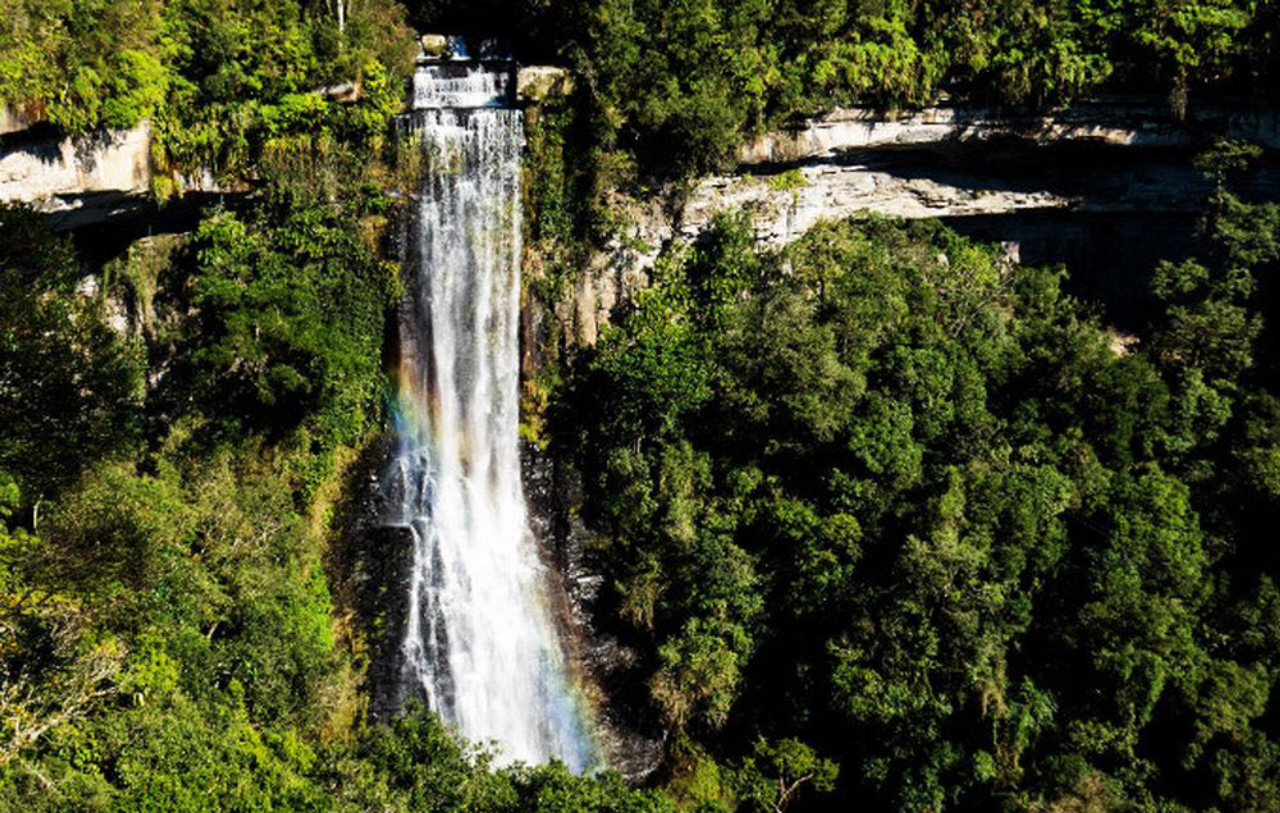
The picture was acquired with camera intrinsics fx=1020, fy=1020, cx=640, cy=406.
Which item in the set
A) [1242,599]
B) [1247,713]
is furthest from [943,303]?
[1247,713]

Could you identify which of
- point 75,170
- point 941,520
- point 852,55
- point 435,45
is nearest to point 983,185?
point 852,55

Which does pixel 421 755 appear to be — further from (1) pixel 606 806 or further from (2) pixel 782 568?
(2) pixel 782 568

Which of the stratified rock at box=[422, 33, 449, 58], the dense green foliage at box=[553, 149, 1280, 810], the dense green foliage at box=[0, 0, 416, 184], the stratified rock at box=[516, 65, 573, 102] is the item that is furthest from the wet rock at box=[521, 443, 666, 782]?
the stratified rock at box=[422, 33, 449, 58]

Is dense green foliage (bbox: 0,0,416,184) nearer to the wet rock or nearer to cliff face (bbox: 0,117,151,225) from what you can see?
cliff face (bbox: 0,117,151,225)

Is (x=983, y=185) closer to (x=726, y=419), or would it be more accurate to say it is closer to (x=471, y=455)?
(x=726, y=419)

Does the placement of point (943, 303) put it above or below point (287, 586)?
above

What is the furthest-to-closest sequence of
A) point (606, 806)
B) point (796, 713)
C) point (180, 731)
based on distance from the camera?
point (796, 713), point (606, 806), point (180, 731)
